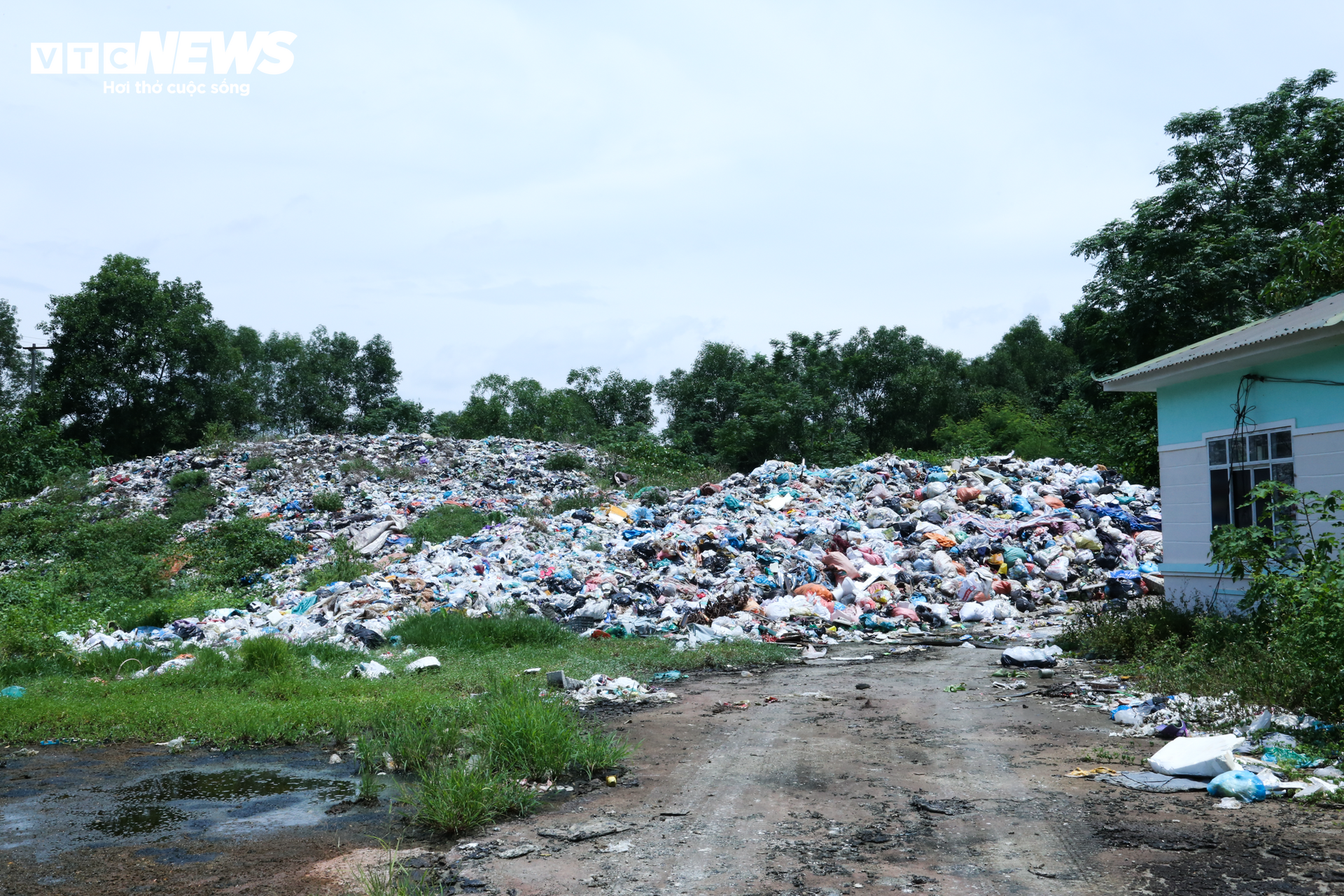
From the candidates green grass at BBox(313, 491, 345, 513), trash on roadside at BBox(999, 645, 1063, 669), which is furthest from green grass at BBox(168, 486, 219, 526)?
trash on roadside at BBox(999, 645, 1063, 669)

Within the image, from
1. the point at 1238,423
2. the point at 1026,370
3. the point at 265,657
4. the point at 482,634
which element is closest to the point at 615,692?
the point at 482,634

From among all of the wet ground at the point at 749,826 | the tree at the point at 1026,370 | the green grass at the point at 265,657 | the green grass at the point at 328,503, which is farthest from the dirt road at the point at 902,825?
the tree at the point at 1026,370

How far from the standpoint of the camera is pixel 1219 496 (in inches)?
323

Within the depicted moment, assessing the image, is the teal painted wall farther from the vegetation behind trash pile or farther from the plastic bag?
the plastic bag

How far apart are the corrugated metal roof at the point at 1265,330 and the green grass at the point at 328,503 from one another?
48.0ft

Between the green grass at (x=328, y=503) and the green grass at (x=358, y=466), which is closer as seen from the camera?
the green grass at (x=328, y=503)

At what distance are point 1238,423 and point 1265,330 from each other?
0.87 m

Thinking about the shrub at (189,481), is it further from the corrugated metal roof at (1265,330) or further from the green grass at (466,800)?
the corrugated metal roof at (1265,330)

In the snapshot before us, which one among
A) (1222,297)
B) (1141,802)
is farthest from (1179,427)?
(1222,297)

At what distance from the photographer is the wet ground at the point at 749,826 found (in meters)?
3.31

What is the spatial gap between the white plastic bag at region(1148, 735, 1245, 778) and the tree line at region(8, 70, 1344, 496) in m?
9.09

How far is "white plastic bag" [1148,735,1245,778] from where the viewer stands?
435 centimetres

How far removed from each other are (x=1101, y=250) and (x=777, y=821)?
20.3 metres

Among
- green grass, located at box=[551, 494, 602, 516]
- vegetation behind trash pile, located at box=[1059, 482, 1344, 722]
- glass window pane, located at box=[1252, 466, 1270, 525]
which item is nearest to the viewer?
vegetation behind trash pile, located at box=[1059, 482, 1344, 722]
